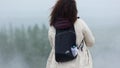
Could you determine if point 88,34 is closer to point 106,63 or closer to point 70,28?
point 70,28

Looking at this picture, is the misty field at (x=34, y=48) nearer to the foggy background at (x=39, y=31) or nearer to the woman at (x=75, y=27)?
the foggy background at (x=39, y=31)

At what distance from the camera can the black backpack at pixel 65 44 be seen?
5.11m

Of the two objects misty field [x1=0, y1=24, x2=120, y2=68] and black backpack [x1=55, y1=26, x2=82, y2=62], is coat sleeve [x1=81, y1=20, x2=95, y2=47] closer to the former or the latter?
black backpack [x1=55, y1=26, x2=82, y2=62]

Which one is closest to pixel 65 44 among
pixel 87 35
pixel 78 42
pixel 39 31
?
pixel 78 42

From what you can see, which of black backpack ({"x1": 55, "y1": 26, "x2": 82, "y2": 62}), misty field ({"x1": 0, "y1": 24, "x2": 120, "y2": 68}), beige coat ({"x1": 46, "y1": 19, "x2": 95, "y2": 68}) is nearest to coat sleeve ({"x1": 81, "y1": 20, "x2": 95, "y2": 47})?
beige coat ({"x1": 46, "y1": 19, "x2": 95, "y2": 68})

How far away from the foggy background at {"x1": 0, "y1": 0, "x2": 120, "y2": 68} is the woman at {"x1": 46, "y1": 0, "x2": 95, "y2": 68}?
9.08ft

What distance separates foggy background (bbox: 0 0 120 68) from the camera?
8.09 m

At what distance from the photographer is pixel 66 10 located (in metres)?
5.14

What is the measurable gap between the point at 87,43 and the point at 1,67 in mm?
3162

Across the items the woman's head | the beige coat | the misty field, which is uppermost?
the woman's head

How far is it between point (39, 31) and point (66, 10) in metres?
3.00

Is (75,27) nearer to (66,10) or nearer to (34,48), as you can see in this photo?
(66,10)

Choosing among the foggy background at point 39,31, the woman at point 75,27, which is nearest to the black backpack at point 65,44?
the woman at point 75,27

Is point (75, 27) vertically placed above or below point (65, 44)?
above
